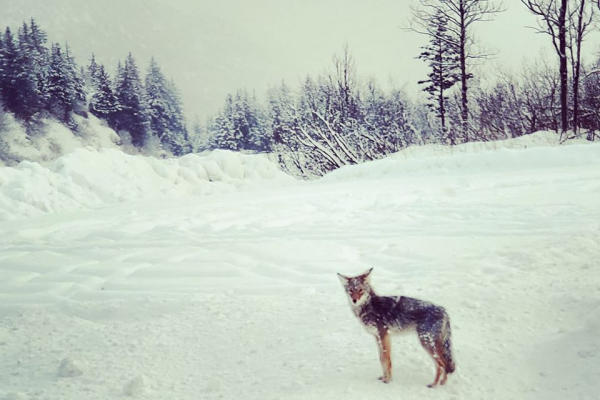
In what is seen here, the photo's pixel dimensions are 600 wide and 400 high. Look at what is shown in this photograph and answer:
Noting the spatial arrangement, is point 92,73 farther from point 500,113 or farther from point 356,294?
point 356,294

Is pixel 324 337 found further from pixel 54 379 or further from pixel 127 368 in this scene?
pixel 54 379

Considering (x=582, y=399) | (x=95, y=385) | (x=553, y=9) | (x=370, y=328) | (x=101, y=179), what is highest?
(x=553, y=9)

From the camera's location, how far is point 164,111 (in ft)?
162

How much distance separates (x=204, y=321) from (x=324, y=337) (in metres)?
0.92

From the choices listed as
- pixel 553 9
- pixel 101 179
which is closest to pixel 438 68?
pixel 553 9

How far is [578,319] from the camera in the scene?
9.27ft

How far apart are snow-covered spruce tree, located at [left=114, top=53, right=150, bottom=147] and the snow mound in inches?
1152

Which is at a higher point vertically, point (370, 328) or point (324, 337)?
point (370, 328)

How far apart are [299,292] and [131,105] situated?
4338cm

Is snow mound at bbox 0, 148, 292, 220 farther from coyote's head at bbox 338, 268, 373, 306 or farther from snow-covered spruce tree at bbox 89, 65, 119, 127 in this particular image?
snow-covered spruce tree at bbox 89, 65, 119, 127

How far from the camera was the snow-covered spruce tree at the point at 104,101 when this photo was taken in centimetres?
4122

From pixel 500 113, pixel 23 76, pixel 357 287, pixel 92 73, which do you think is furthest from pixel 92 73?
pixel 357 287

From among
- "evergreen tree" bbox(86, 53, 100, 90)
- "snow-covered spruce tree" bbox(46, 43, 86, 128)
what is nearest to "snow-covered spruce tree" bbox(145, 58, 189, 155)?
"evergreen tree" bbox(86, 53, 100, 90)

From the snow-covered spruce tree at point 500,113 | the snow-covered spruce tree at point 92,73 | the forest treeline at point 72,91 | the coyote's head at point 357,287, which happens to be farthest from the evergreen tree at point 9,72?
the coyote's head at point 357,287
